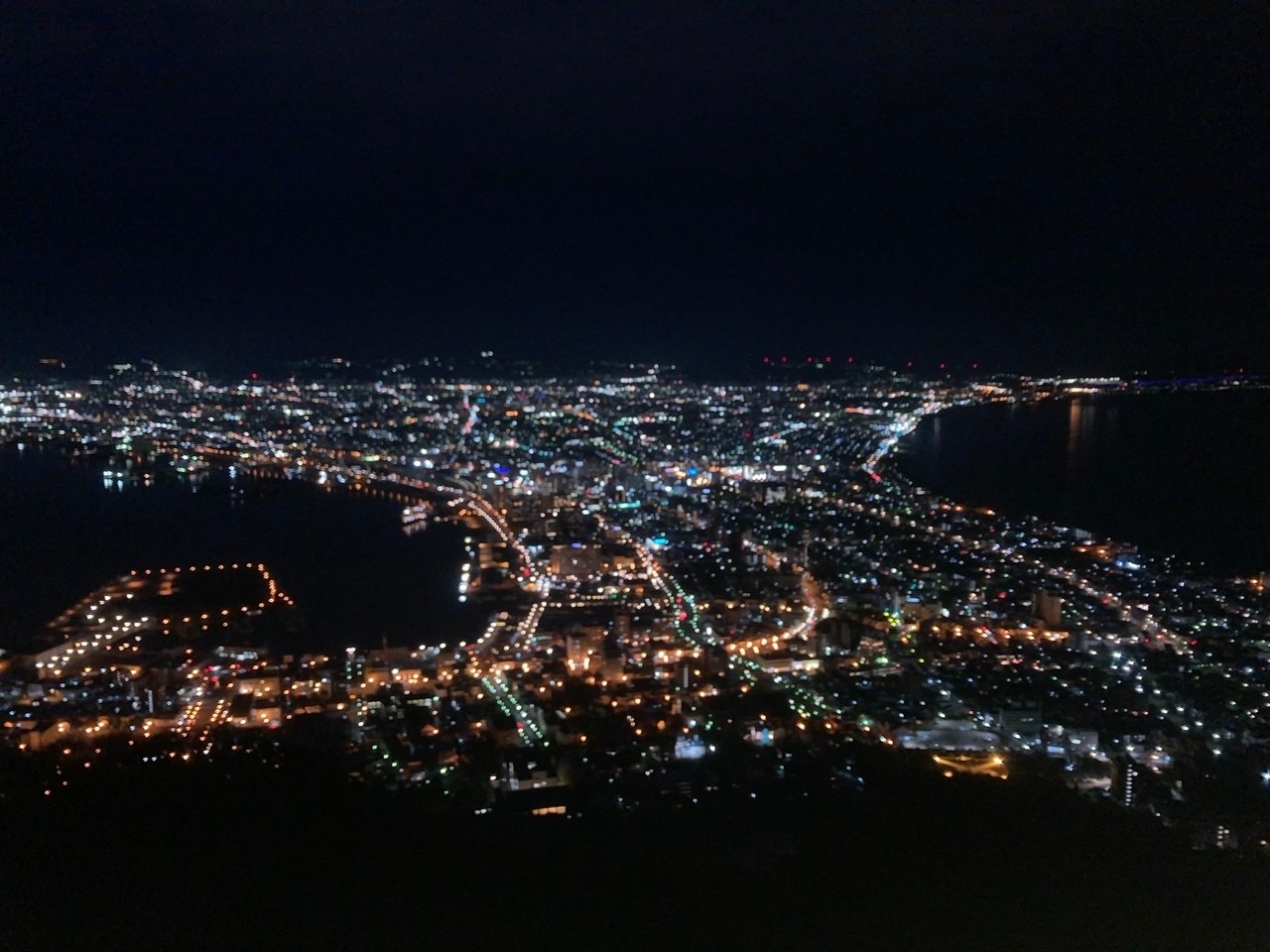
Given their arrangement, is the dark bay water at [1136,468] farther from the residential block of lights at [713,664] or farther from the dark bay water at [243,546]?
the dark bay water at [243,546]

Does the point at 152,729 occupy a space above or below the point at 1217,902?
below

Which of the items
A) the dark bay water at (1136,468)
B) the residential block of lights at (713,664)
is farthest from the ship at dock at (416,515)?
the dark bay water at (1136,468)

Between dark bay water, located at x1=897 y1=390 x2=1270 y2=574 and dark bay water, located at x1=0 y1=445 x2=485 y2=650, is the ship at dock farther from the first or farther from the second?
dark bay water, located at x1=897 y1=390 x2=1270 y2=574

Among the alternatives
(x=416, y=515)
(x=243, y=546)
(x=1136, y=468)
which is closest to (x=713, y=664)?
(x=243, y=546)

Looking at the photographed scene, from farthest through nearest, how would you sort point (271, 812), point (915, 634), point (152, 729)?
point (915, 634)
point (152, 729)
point (271, 812)

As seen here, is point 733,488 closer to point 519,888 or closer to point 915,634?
point 915,634

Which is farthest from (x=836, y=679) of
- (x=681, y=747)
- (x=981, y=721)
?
(x=681, y=747)
